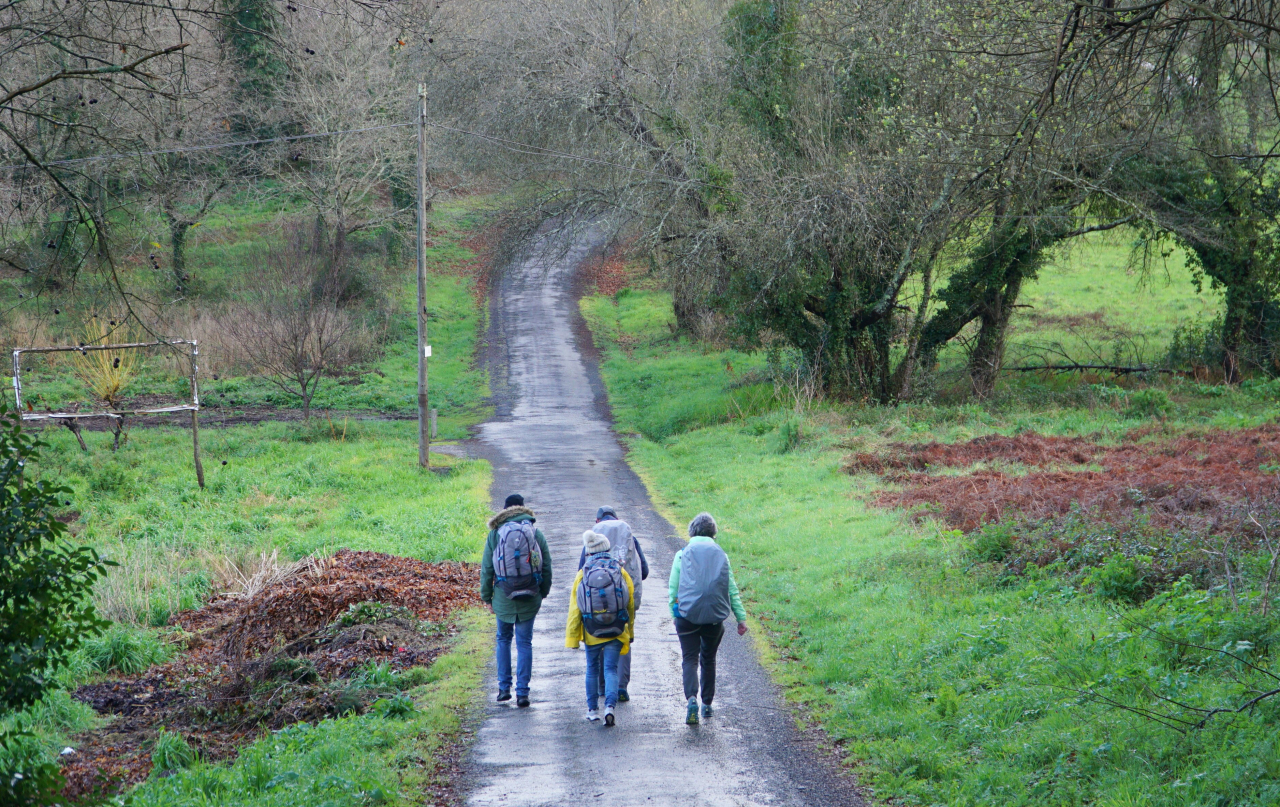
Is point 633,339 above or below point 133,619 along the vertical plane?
above

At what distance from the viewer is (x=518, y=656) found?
8680 millimetres

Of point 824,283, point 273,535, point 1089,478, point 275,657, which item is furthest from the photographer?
point 824,283

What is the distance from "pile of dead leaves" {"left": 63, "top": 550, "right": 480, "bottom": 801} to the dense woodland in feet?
2.20

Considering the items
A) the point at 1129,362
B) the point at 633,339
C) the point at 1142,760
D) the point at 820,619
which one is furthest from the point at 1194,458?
the point at 633,339

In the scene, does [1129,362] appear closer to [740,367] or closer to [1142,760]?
[740,367]

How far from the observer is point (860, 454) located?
62.7 ft

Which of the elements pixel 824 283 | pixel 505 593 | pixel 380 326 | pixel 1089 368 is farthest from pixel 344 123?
pixel 505 593

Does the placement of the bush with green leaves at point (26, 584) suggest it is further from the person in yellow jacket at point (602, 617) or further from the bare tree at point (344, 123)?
the bare tree at point (344, 123)

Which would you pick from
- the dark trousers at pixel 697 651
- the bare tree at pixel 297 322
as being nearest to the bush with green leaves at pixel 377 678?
the dark trousers at pixel 697 651

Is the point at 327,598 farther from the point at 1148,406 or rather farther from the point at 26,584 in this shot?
the point at 1148,406

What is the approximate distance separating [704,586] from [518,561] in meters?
1.75

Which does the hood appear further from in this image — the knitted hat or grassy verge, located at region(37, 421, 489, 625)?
grassy verge, located at region(37, 421, 489, 625)

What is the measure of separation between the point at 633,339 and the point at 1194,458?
28379 mm

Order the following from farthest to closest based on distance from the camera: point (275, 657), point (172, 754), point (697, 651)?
point (275, 657) → point (697, 651) → point (172, 754)
